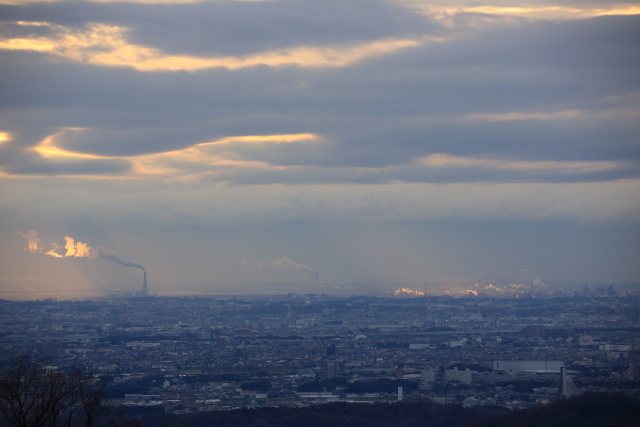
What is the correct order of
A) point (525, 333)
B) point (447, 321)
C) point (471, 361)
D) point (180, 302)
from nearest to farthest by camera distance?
point (471, 361) < point (525, 333) < point (447, 321) < point (180, 302)

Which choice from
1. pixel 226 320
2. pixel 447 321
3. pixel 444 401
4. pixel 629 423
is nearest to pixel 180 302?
pixel 226 320

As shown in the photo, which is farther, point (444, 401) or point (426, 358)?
point (426, 358)

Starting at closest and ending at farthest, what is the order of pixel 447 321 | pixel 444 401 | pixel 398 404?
pixel 398 404 → pixel 444 401 → pixel 447 321

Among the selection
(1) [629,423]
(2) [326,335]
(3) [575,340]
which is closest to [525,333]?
(3) [575,340]

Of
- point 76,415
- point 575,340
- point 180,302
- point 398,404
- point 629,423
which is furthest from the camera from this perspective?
point 180,302

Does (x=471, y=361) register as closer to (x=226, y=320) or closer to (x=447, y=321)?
(x=447, y=321)

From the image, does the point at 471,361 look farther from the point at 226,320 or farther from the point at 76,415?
the point at 226,320
